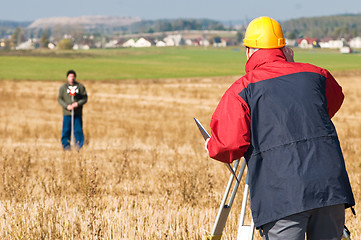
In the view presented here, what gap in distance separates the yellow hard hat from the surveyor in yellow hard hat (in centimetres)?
15

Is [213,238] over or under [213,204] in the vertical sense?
over

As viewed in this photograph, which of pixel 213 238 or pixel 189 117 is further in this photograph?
pixel 189 117

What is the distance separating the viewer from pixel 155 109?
2708 centimetres

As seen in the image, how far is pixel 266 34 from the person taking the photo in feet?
10.5

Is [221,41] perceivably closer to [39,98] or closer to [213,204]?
[39,98]

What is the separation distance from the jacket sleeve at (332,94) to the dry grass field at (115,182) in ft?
5.88

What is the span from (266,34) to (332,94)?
20.9 inches

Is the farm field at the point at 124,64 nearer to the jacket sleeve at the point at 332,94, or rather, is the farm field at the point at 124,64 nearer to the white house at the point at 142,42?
the white house at the point at 142,42

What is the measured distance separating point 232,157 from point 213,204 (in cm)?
368

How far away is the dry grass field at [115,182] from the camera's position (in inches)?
205

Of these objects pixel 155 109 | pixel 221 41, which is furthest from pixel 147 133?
pixel 221 41

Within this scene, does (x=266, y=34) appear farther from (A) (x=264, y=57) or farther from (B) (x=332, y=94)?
(B) (x=332, y=94)

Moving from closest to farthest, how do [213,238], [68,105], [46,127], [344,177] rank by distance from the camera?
1. [344,177]
2. [213,238]
3. [68,105]
4. [46,127]

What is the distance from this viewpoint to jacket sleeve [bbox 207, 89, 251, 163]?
9.76 ft
